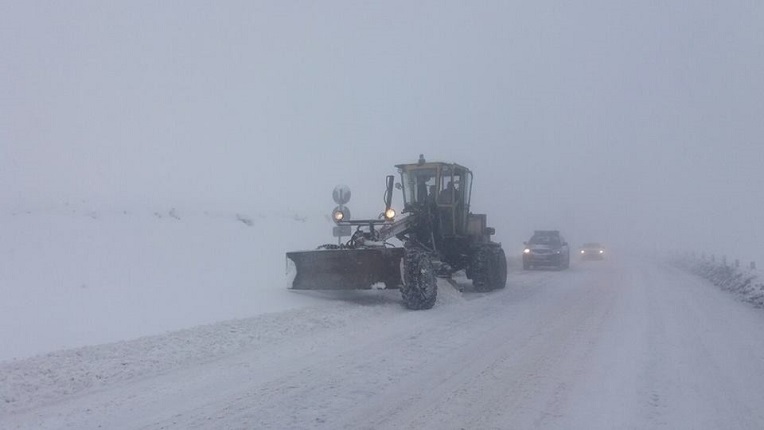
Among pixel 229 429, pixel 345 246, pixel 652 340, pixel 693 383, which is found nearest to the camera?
pixel 229 429

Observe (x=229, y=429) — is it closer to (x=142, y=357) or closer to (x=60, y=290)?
(x=142, y=357)

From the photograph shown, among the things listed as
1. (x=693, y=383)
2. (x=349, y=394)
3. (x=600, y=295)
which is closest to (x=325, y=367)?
(x=349, y=394)

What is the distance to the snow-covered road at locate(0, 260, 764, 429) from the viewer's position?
256 inches

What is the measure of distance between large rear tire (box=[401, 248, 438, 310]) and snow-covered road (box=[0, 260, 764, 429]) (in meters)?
0.85

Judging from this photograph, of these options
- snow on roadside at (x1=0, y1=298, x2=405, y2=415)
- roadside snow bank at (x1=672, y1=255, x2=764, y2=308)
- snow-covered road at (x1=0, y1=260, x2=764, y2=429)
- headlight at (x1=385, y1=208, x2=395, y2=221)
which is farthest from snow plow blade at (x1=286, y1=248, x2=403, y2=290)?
roadside snow bank at (x1=672, y1=255, x2=764, y2=308)

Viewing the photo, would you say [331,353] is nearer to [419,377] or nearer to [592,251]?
[419,377]

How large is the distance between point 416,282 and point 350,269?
1.44 meters

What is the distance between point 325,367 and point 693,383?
4.29 meters

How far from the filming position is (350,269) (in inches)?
578

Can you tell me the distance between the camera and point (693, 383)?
7941 mm

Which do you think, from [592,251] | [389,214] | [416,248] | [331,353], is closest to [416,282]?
[416,248]

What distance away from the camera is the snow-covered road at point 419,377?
21.3 ft

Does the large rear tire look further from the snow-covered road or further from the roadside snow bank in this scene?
the roadside snow bank

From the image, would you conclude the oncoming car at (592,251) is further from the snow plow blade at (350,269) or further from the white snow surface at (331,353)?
the snow plow blade at (350,269)
